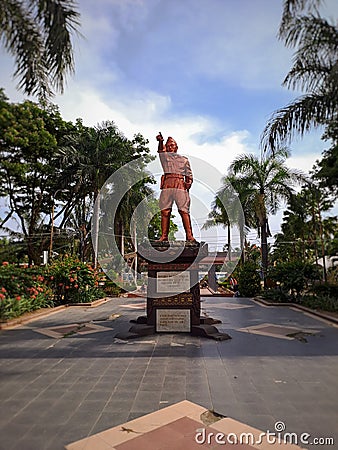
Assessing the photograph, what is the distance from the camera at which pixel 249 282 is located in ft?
51.2

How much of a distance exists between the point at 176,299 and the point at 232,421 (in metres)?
3.96

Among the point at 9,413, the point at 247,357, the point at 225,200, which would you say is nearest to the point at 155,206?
the point at 225,200

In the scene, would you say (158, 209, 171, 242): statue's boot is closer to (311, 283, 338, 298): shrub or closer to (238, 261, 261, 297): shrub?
(311, 283, 338, 298): shrub

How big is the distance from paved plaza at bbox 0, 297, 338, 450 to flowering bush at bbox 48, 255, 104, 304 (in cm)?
474

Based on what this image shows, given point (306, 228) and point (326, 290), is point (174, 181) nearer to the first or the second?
point (326, 290)

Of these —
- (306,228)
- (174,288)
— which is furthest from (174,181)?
(306,228)

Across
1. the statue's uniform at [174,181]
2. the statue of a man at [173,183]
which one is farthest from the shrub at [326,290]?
the statue's uniform at [174,181]

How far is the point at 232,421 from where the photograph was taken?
2.96 meters

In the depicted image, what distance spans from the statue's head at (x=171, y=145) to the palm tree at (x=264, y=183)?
945 centimetres

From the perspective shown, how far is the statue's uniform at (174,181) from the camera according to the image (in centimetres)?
742

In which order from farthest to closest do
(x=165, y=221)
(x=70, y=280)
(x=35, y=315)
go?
1. (x=70, y=280)
2. (x=35, y=315)
3. (x=165, y=221)

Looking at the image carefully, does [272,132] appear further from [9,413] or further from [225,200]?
[225,200]

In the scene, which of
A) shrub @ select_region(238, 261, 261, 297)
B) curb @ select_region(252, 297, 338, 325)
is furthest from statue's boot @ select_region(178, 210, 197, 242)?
shrub @ select_region(238, 261, 261, 297)

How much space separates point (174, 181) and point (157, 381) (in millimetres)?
4410
